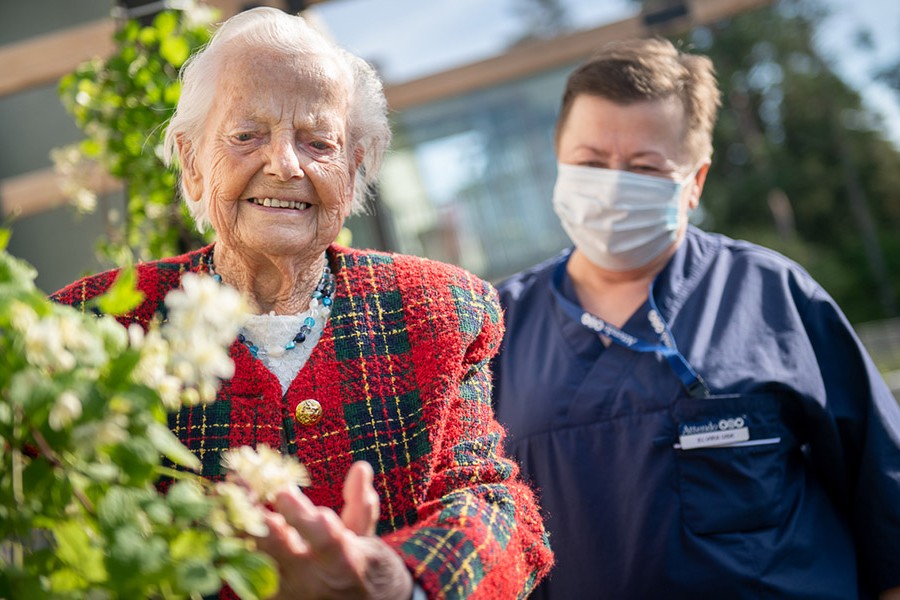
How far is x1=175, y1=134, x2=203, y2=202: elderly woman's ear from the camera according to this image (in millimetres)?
1856

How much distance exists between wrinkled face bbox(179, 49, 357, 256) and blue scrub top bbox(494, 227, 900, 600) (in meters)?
0.94

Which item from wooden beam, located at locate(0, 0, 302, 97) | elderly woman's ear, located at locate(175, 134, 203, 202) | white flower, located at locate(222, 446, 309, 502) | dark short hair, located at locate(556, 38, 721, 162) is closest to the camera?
white flower, located at locate(222, 446, 309, 502)

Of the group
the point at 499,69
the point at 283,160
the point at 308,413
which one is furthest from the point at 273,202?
the point at 499,69

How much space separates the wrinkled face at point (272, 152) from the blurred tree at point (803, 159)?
70.7 feet

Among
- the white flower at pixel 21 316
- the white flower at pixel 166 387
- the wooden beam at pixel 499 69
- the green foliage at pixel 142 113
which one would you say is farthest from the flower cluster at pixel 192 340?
the wooden beam at pixel 499 69

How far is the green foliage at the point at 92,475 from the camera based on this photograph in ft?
2.98

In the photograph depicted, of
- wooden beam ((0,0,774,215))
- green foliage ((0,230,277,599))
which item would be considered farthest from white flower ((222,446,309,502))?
wooden beam ((0,0,774,215))

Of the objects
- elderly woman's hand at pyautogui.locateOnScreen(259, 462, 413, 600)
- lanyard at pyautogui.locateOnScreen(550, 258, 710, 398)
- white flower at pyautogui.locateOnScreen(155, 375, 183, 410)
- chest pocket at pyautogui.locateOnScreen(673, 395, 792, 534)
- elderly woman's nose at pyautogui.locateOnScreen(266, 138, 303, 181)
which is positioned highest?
elderly woman's nose at pyautogui.locateOnScreen(266, 138, 303, 181)

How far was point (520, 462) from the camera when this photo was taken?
96.4 inches

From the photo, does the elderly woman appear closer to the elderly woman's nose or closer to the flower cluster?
the elderly woman's nose

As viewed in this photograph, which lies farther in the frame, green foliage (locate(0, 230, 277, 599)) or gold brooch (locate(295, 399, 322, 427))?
gold brooch (locate(295, 399, 322, 427))

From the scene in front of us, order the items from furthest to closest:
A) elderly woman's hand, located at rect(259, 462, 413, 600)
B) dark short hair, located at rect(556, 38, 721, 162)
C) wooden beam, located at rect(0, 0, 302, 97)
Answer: wooden beam, located at rect(0, 0, 302, 97), dark short hair, located at rect(556, 38, 721, 162), elderly woman's hand, located at rect(259, 462, 413, 600)

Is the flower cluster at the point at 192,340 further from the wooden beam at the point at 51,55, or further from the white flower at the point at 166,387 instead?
the wooden beam at the point at 51,55

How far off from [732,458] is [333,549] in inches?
53.0
